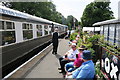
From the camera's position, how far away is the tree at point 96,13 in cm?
4247

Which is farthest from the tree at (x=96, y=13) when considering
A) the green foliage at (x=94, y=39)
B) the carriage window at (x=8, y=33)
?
the carriage window at (x=8, y=33)

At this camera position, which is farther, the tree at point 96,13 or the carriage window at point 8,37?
the tree at point 96,13

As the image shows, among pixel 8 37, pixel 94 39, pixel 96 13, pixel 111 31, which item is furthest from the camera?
pixel 96 13

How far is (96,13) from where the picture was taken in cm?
4334

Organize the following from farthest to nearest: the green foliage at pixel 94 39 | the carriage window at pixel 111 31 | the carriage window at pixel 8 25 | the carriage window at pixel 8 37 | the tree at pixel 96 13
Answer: the tree at pixel 96 13 → the carriage window at pixel 111 31 → the green foliage at pixel 94 39 → the carriage window at pixel 8 25 → the carriage window at pixel 8 37

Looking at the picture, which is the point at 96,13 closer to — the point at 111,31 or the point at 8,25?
the point at 111,31

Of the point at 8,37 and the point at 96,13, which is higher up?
the point at 96,13

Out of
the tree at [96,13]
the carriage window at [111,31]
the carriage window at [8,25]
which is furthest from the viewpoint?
the tree at [96,13]

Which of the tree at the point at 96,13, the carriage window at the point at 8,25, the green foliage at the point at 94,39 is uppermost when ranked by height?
the tree at the point at 96,13

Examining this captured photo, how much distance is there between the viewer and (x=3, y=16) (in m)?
5.15

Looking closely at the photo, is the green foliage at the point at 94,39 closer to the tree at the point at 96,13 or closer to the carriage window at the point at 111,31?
the carriage window at the point at 111,31

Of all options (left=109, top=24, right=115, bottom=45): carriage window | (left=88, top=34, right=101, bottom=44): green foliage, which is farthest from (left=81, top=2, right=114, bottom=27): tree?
(left=88, top=34, right=101, bottom=44): green foliage

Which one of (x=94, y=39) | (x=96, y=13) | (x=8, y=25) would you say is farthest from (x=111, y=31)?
(x=96, y=13)

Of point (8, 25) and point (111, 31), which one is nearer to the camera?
point (8, 25)
